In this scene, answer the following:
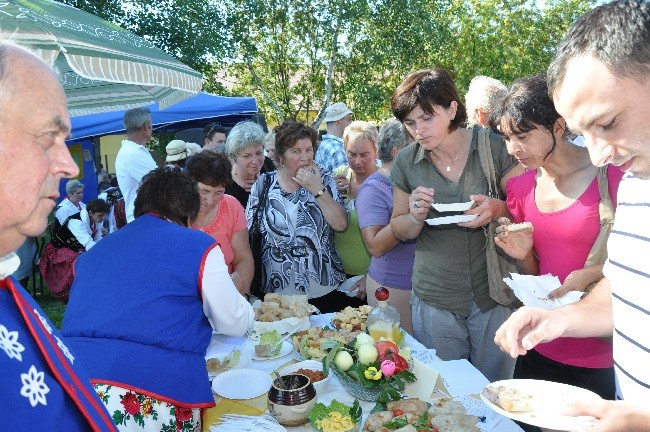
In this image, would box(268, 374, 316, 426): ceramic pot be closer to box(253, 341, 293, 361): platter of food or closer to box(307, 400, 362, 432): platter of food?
box(307, 400, 362, 432): platter of food

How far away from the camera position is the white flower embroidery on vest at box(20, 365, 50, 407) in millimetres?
819

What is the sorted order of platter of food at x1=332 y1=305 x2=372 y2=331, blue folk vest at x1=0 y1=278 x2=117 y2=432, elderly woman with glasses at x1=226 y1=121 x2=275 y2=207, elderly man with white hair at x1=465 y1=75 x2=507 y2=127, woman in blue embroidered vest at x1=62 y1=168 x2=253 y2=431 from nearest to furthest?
blue folk vest at x1=0 y1=278 x2=117 y2=432 → woman in blue embroidered vest at x1=62 y1=168 x2=253 y2=431 → platter of food at x1=332 y1=305 x2=372 y2=331 → elderly man with white hair at x1=465 y1=75 x2=507 y2=127 → elderly woman with glasses at x1=226 y1=121 x2=275 y2=207

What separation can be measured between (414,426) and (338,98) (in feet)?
49.8

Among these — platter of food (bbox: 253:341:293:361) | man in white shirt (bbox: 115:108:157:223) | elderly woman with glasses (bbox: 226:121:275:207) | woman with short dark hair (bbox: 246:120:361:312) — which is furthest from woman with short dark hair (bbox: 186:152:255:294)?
man in white shirt (bbox: 115:108:157:223)

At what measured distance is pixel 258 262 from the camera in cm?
334

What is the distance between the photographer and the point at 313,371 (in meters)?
1.97

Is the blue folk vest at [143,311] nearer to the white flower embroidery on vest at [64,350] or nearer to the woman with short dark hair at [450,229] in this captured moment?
the white flower embroidery on vest at [64,350]

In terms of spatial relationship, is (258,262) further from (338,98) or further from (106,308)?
(338,98)

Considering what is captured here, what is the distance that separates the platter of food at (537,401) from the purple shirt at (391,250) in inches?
58.5

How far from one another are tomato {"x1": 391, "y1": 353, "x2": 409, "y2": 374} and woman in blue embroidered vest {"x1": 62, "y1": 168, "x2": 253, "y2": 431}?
675 millimetres

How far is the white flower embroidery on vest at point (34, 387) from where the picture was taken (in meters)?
0.82

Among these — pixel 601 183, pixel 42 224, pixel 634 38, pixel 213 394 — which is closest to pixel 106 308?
pixel 213 394

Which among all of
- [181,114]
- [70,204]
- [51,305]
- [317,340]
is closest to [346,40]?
[181,114]

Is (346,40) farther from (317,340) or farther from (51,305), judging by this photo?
(317,340)
